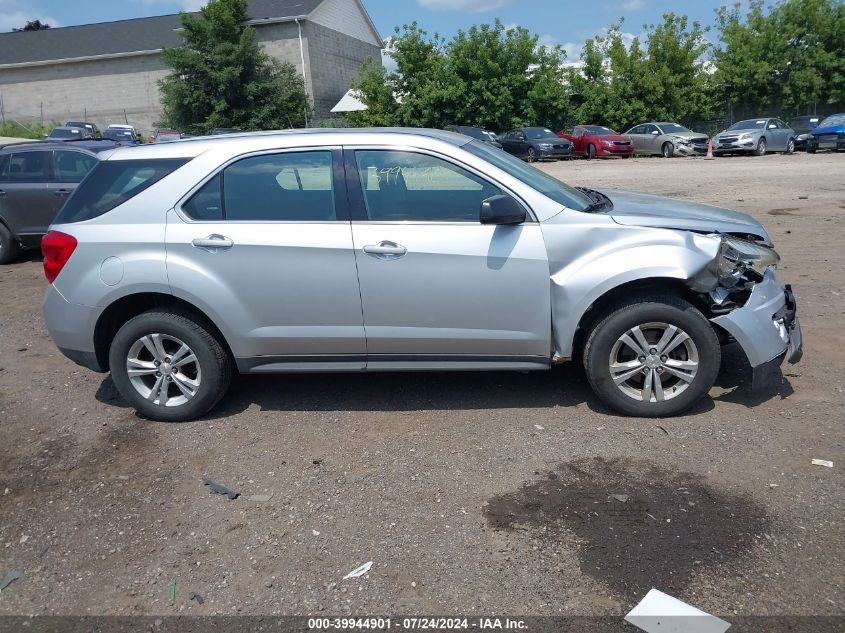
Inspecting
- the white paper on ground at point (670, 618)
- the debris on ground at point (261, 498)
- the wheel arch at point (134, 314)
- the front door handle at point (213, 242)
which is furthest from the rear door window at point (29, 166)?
the white paper on ground at point (670, 618)

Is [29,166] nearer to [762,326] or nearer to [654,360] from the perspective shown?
[654,360]

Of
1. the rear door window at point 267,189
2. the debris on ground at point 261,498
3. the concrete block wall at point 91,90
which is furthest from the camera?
the concrete block wall at point 91,90

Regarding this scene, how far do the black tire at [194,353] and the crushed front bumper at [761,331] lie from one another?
3217 mm

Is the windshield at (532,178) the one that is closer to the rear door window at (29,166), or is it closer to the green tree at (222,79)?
the rear door window at (29,166)

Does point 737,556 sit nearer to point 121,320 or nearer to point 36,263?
point 121,320

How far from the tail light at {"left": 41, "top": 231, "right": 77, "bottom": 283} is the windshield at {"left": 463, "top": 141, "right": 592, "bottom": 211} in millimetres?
2705

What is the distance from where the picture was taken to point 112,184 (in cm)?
507

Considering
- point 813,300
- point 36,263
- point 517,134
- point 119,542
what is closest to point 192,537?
point 119,542

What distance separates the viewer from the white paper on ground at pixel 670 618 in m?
2.92

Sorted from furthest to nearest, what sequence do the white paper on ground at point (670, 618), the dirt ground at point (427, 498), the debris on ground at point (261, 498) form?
the debris on ground at point (261, 498), the dirt ground at point (427, 498), the white paper on ground at point (670, 618)

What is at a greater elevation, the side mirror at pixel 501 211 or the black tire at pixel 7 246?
the side mirror at pixel 501 211

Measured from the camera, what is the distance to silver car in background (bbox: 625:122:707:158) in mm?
30750

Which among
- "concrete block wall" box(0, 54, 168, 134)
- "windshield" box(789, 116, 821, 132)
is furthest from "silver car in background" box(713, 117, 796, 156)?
"concrete block wall" box(0, 54, 168, 134)

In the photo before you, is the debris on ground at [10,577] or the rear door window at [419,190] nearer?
the debris on ground at [10,577]
